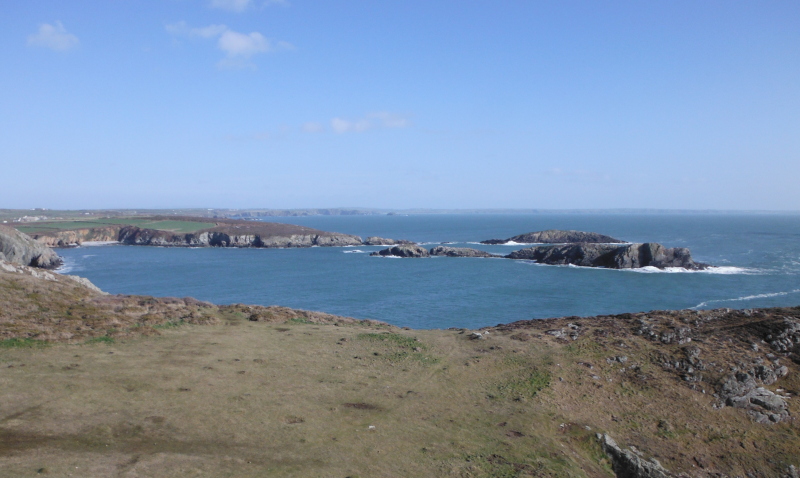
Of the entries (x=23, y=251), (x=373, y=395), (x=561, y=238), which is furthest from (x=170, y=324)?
(x=561, y=238)

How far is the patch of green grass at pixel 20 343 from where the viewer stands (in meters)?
23.9

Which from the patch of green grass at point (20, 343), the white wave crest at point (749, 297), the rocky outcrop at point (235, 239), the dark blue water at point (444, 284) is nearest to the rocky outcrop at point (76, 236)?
the rocky outcrop at point (235, 239)

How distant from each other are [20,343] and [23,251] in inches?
3797

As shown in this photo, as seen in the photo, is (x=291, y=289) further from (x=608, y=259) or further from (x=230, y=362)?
(x=608, y=259)

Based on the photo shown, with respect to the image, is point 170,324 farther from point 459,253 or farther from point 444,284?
point 459,253

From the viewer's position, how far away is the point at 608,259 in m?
114

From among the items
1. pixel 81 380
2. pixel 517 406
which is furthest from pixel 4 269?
pixel 517 406

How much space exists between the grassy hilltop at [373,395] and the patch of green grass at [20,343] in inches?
3.4

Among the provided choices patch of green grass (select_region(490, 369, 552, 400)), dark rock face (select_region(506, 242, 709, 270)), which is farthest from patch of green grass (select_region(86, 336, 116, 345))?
dark rock face (select_region(506, 242, 709, 270))

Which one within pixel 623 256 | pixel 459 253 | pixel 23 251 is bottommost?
pixel 459 253

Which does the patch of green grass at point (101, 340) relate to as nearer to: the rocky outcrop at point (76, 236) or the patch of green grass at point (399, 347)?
the patch of green grass at point (399, 347)

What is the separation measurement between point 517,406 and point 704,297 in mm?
69154

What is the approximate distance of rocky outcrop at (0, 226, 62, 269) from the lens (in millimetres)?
95875

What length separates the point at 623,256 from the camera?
4355 inches
